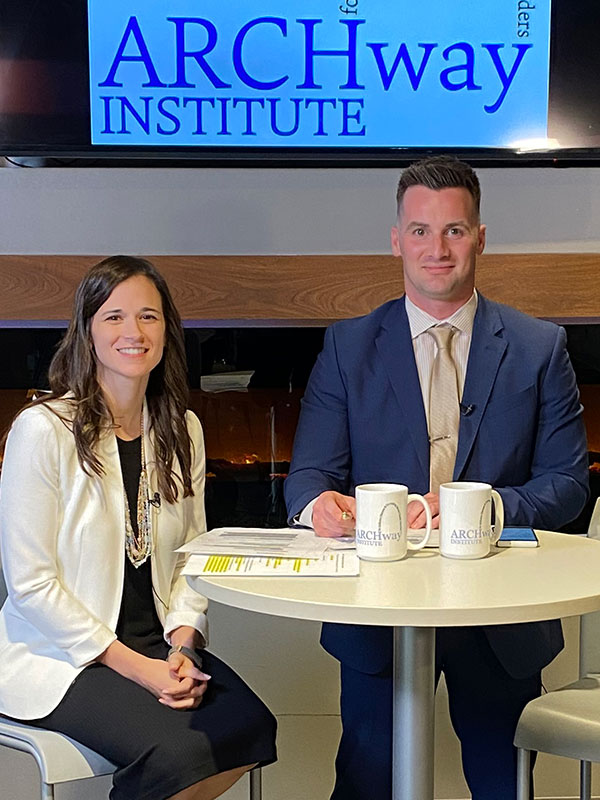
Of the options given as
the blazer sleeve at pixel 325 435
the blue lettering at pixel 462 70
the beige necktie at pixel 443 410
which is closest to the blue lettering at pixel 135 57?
the blue lettering at pixel 462 70

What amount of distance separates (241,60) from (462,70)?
586 mm

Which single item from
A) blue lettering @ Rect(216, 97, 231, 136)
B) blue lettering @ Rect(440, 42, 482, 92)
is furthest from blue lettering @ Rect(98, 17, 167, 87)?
blue lettering @ Rect(440, 42, 482, 92)

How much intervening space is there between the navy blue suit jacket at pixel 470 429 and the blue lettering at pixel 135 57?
39.3 inches

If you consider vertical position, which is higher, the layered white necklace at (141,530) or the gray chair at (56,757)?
the layered white necklace at (141,530)

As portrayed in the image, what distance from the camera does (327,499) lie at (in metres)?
1.80

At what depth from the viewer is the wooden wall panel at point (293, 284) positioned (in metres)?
2.59

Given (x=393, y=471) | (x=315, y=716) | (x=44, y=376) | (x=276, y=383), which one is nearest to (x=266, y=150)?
(x=276, y=383)

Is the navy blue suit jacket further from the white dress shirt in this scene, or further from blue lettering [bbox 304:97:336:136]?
blue lettering [bbox 304:97:336:136]

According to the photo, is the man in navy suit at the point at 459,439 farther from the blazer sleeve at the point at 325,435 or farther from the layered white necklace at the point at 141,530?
the layered white necklace at the point at 141,530

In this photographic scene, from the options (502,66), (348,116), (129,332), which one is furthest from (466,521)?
(502,66)

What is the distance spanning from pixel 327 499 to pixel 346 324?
20.7 inches

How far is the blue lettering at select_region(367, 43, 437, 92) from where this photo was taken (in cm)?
268

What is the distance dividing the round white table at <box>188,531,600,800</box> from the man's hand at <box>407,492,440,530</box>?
12 centimetres

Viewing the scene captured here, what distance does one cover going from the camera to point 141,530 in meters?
1.92
